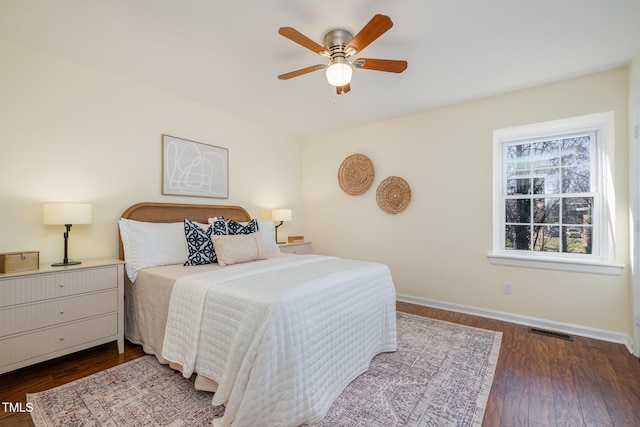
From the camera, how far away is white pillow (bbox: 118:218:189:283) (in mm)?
2511

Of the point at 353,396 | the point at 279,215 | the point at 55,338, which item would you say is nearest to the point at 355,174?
the point at 279,215

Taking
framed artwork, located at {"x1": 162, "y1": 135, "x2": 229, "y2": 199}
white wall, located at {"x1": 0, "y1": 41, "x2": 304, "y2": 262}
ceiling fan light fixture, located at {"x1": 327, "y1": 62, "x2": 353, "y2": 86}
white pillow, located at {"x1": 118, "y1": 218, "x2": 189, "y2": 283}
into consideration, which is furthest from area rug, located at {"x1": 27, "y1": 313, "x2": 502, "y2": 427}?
ceiling fan light fixture, located at {"x1": 327, "y1": 62, "x2": 353, "y2": 86}

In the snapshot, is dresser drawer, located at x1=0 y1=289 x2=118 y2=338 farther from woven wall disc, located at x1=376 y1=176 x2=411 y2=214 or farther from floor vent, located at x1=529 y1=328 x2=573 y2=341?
floor vent, located at x1=529 y1=328 x2=573 y2=341

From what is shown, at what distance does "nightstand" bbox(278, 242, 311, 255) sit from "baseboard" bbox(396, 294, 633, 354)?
1.53m

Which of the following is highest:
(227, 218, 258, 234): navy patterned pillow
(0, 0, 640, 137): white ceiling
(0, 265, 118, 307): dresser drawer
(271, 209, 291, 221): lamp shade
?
(0, 0, 640, 137): white ceiling

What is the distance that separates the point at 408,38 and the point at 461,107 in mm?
1611

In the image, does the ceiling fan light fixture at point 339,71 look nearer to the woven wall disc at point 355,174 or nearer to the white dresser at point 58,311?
the woven wall disc at point 355,174

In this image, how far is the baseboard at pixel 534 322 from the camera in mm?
2615

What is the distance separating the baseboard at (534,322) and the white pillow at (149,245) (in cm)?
280

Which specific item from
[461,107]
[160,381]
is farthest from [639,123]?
[160,381]

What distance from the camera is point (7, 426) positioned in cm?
157

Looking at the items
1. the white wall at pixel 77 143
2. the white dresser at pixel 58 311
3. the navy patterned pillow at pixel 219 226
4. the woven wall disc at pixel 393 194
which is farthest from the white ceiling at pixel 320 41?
the white dresser at pixel 58 311

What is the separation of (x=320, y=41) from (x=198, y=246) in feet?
6.58

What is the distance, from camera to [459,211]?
11.2 ft
